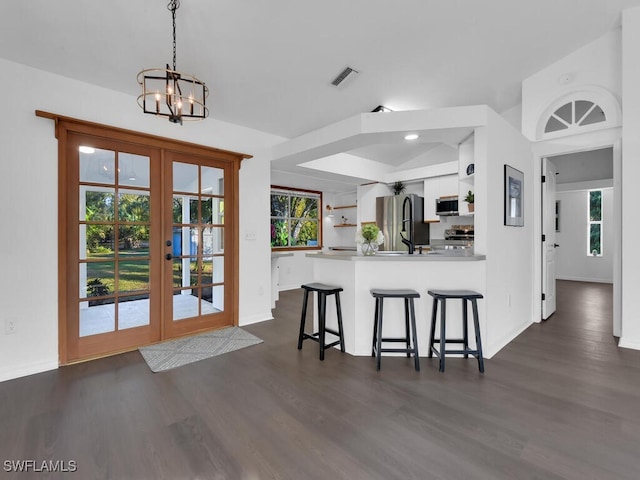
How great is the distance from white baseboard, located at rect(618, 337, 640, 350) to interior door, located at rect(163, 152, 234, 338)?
437cm

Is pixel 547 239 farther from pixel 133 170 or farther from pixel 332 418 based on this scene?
pixel 133 170

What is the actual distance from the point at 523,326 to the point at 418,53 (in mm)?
3423

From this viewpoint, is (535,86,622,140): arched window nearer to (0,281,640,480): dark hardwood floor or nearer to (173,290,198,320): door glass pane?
(0,281,640,480): dark hardwood floor

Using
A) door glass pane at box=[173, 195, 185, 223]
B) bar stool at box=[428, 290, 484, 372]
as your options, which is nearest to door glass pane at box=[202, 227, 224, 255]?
door glass pane at box=[173, 195, 185, 223]

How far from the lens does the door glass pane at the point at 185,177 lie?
140 inches

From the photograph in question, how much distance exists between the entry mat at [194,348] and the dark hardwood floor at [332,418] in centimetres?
14

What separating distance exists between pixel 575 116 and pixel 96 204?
18.2 feet

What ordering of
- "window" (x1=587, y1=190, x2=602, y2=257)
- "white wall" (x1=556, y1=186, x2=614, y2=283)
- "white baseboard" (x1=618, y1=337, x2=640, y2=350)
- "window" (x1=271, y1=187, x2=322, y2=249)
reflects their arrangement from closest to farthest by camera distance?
"white baseboard" (x1=618, y1=337, x2=640, y2=350)
"window" (x1=271, y1=187, x2=322, y2=249)
"white wall" (x1=556, y1=186, x2=614, y2=283)
"window" (x1=587, y1=190, x2=602, y2=257)

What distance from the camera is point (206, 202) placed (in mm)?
3795

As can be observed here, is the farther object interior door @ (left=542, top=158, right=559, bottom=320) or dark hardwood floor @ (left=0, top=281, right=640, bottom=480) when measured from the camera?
interior door @ (left=542, top=158, right=559, bottom=320)

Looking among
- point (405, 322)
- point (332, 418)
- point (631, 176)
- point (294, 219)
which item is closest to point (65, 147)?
point (332, 418)

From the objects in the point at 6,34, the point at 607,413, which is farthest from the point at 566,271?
the point at 6,34

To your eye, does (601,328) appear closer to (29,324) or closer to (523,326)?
(523,326)

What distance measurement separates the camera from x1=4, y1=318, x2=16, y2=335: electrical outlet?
8.35 feet
